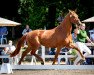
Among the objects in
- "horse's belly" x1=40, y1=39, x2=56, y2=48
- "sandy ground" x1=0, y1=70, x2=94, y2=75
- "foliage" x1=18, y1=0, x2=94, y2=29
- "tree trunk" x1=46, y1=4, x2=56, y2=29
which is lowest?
"sandy ground" x1=0, y1=70, x2=94, y2=75

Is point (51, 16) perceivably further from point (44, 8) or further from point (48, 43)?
point (48, 43)

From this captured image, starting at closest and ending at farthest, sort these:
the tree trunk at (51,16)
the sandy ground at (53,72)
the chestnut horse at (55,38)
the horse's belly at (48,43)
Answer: the sandy ground at (53,72)
the chestnut horse at (55,38)
the horse's belly at (48,43)
the tree trunk at (51,16)

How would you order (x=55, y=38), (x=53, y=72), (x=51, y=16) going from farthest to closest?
(x=51, y=16)
(x=55, y=38)
(x=53, y=72)

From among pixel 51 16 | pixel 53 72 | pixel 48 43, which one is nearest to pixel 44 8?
pixel 51 16

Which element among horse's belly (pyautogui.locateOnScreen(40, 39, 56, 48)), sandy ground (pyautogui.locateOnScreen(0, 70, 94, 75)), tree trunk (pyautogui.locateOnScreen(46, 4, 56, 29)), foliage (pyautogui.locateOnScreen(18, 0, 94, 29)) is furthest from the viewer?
foliage (pyautogui.locateOnScreen(18, 0, 94, 29))

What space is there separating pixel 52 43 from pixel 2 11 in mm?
20487

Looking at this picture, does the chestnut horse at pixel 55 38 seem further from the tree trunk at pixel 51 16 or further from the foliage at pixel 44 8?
the tree trunk at pixel 51 16

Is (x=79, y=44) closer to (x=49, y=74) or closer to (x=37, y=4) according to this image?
(x=49, y=74)

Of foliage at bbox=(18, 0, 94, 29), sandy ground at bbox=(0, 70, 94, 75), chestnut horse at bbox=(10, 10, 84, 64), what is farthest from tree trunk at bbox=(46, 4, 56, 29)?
sandy ground at bbox=(0, 70, 94, 75)

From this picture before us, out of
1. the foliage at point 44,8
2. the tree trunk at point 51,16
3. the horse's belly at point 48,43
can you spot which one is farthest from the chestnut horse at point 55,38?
the tree trunk at point 51,16

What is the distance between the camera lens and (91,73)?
1569 cm

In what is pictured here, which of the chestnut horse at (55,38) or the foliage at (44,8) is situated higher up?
the foliage at (44,8)

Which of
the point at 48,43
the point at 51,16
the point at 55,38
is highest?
the point at 51,16

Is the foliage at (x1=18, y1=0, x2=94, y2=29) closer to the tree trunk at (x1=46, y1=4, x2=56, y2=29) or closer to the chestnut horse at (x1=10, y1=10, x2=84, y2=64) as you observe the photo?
the tree trunk at (x1=46, y1=4, x2=56, y2=29)
